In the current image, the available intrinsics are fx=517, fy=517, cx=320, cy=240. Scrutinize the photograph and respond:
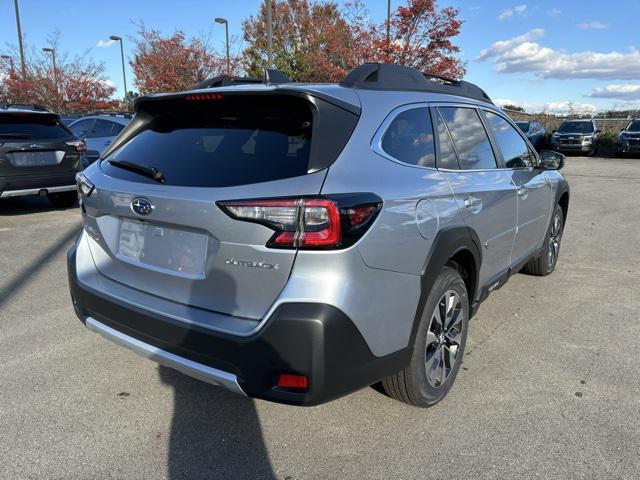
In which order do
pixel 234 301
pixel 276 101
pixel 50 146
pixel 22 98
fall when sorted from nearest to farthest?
1. pixel 234 301
2. pixel 276 101
3. pixel 50 146
4. pixel 22 98

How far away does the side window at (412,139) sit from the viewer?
263 cm

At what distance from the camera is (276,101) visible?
2.43 m

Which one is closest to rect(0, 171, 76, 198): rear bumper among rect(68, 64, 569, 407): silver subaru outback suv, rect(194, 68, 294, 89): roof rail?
rect(68, 64, 569, 407): silver subaru outback suv

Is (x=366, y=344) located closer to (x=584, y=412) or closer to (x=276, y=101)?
(x=276, y=101)

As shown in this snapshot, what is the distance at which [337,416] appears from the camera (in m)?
2.91

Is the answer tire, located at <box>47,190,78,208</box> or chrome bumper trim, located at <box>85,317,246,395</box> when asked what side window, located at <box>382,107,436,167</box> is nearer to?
chrome bumper trim, located at <box>85,317,246,395</box>

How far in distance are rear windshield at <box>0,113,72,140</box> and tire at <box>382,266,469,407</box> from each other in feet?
24.0

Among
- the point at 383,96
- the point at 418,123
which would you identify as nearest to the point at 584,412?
the point at 418,123

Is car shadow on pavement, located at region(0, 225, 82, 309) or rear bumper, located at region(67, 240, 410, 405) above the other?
rear bumper, located at region(67, 240, 410, 405)

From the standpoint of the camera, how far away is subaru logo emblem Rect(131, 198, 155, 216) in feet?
8.03

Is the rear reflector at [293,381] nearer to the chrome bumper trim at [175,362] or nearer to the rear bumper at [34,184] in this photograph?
the chrome bumper trim at [175,362]

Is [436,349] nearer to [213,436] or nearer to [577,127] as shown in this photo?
[213,436]

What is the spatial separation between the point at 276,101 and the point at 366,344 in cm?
119

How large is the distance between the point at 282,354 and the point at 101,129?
10.3 metres
